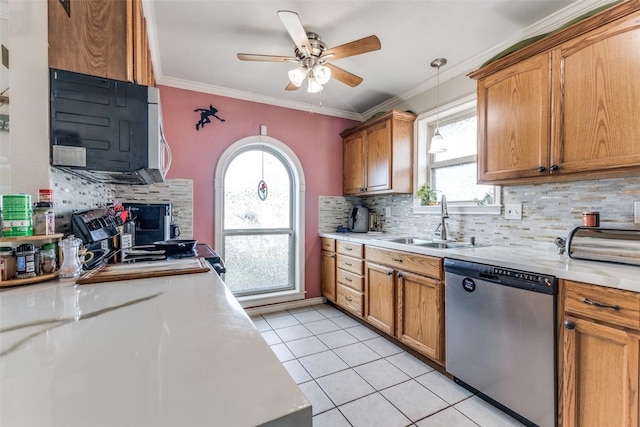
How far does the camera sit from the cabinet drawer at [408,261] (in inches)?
79.2

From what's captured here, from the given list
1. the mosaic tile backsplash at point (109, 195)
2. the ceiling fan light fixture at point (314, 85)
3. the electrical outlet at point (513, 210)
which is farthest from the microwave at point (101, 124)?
the electrical outlet at point (513, 210)

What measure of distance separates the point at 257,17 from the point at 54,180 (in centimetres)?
156

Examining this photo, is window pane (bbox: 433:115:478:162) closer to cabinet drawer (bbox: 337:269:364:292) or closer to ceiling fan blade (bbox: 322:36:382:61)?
ceiling fan blade (bbox: 322:36:382:61)

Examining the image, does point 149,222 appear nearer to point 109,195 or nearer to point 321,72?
point 109,195

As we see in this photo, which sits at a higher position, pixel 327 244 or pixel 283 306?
pixel 327 244

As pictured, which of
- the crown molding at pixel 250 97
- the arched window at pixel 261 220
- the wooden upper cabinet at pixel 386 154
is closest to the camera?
the crown molding at pixel 250 97

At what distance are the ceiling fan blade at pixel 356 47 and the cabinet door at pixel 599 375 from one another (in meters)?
1.81

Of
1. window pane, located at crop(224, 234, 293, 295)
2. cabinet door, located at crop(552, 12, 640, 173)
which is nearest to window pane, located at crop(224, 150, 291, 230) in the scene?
window pane, located at crop(224, 234, 293, 295)

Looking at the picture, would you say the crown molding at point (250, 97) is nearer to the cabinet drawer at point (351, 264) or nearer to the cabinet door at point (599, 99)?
the cabinet drawer at point (351, 264)

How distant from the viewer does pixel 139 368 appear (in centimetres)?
49

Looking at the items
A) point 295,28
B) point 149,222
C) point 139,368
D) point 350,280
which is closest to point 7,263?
point 139,368

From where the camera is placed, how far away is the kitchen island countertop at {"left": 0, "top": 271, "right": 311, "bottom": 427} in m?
0.38

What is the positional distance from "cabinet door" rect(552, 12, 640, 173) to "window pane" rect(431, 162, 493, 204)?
0.82 metres

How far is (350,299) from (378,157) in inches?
61.7
